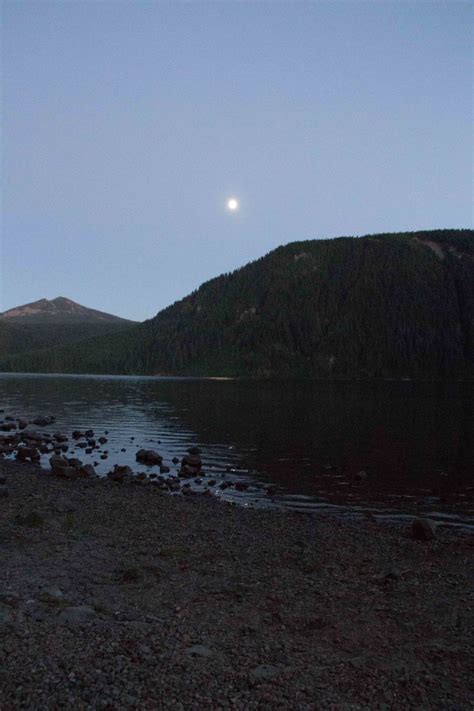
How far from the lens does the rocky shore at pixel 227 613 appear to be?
29.3ft

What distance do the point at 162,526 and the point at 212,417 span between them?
52.9 m

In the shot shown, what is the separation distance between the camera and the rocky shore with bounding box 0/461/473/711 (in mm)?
8922

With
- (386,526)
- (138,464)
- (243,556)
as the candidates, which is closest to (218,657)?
(243,556)

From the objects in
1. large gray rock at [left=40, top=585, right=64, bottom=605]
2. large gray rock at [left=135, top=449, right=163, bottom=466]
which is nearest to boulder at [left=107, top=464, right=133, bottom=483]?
large gray rock at [left=135, top=449, right=163, bottom=466]

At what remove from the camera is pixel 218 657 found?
10.1 m

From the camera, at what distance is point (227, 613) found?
12.7 m

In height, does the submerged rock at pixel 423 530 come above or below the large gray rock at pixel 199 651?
below

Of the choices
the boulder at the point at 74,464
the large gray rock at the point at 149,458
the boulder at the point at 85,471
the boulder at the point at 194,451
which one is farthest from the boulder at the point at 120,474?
the boulder at the point at 194,451

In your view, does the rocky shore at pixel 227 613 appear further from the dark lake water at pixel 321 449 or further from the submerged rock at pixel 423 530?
the dark lake water at pixel 321 449

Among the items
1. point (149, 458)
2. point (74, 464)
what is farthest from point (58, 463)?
point (149, 458)

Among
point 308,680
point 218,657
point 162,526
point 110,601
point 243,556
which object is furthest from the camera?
point 162,526

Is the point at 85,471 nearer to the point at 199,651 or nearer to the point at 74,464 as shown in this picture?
the point at 74,464

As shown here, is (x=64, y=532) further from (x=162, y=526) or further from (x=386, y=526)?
(x=386, y=526)

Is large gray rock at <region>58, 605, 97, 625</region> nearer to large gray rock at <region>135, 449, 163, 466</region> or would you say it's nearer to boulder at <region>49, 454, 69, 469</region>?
boulder at <region>49, 454, 69, 469</region>
